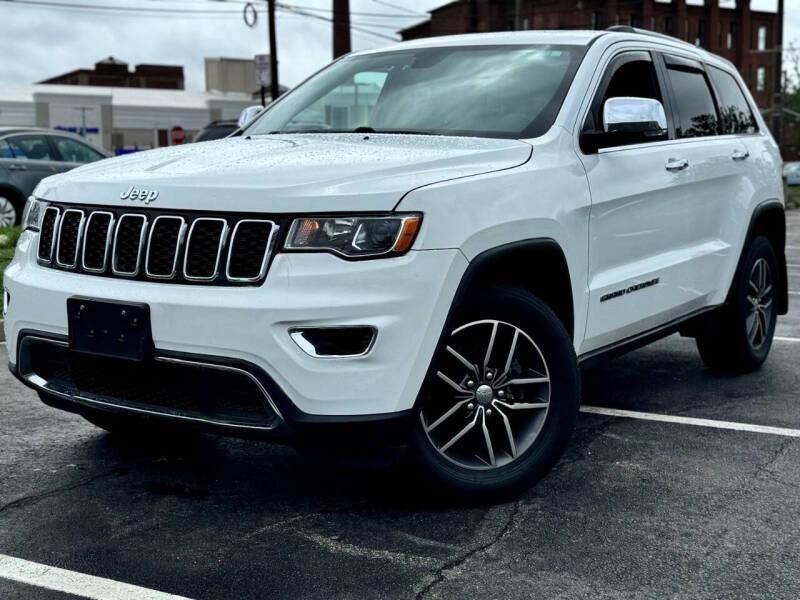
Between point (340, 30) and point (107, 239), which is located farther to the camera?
point (340, 30)

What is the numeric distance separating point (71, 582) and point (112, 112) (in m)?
34.5

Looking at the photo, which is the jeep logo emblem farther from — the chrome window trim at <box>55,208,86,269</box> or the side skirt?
the side skirt

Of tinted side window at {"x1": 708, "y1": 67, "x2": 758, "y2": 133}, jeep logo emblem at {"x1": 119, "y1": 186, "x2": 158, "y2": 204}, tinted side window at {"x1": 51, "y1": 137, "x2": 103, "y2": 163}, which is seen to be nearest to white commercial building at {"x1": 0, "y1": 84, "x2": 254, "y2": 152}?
tinted side window at {"x1": 51, "y1": 137, "x2": 103, "y2": 163}

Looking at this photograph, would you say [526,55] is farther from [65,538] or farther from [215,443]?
[65,538]

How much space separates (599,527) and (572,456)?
856 mm

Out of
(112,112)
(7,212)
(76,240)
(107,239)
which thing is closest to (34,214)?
(76,240)

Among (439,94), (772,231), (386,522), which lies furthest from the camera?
(772,231)

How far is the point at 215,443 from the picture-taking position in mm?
4688

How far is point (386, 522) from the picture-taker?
367 centimetres

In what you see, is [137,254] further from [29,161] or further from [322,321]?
[29,161]

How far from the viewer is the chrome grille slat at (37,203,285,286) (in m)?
3.30

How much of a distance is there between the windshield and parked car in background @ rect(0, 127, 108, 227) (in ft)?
29.0

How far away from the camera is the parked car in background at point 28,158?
520 inches

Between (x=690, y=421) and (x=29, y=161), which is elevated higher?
(x=29, y=161)
